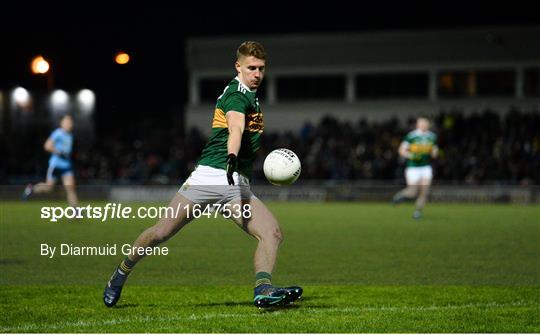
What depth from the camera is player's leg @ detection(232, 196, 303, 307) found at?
814 centimetres

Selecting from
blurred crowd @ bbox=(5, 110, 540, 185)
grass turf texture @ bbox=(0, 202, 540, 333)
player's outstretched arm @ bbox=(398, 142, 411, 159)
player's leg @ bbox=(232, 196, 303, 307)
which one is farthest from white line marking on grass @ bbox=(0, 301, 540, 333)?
blurred crowd @ bbox=(5, 110, 540, 185)

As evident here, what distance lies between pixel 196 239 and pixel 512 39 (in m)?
27.5

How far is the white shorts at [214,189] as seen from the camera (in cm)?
833

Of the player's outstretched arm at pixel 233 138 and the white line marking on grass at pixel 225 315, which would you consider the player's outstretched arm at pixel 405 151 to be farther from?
the player's outstretched arm at pixel 233 138

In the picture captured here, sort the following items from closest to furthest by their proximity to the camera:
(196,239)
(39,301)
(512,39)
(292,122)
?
1. (39,301)
2. (196,239)
3. (512,39)
4. (292,122)

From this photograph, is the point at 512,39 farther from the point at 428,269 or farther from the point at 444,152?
the point at 428,269

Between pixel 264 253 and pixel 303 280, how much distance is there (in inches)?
123

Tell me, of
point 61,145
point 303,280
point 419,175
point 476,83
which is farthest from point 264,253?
point 476,83

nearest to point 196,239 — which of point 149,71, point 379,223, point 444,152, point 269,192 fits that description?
point 379,223

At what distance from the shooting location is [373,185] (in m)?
33.5

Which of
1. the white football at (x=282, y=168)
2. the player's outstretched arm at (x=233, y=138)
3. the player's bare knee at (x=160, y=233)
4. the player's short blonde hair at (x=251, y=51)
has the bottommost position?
the player's bare knee at (x=160, y=233)

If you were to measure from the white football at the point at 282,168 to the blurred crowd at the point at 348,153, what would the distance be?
24834 mm

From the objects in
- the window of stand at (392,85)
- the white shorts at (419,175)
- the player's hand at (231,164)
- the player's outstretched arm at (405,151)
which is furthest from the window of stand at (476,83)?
the player's hand at (231,164)

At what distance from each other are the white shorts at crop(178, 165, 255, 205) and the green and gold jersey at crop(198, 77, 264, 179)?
0.25 ft
